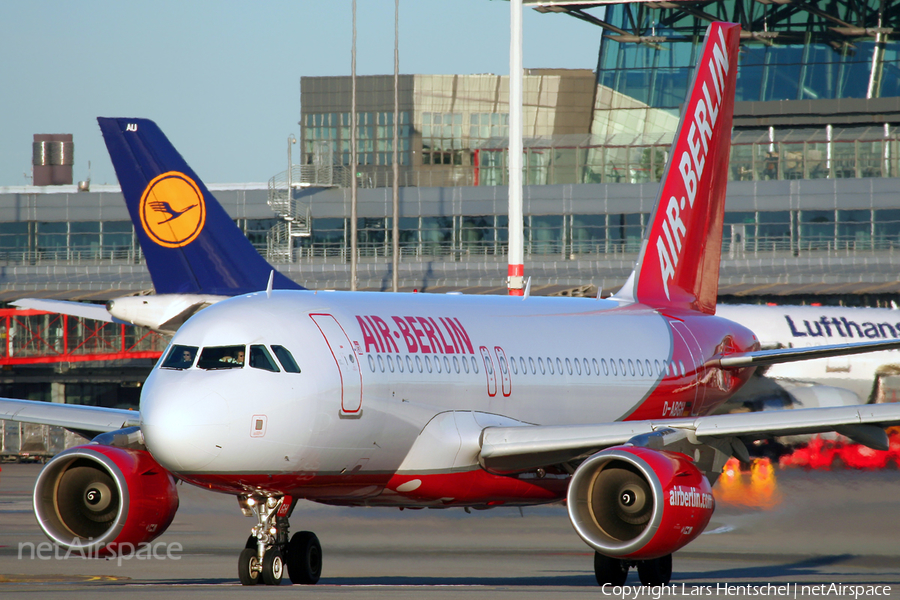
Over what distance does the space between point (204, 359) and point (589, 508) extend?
467 centimetres

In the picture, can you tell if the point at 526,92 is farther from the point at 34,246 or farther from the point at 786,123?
the point at 34,246

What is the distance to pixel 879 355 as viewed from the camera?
37094 mm

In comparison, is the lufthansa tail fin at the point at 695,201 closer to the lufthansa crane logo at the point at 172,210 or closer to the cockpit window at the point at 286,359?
the lufthansa crane logo at the point at 172,210

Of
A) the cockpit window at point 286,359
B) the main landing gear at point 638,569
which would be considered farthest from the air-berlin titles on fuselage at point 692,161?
the cockpit window at point 286,359

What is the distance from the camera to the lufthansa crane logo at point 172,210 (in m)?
26.7

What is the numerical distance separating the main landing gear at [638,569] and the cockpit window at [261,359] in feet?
16.8

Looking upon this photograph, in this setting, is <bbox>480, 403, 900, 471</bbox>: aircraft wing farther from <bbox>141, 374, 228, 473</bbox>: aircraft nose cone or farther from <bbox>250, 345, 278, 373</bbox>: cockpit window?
<bbox>141, 374, 228, 473</bbox>: aircraft nose cone

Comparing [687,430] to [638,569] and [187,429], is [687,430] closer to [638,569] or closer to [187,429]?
[638,569]

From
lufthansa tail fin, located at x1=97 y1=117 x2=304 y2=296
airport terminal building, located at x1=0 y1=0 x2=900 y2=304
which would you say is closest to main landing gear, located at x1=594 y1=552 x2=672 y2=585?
lufthansa tail fin, located at x1=97 y1=117 x2=304 y2=296

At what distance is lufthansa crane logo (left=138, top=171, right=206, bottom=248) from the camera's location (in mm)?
26734

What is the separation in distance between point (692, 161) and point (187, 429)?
570 inches

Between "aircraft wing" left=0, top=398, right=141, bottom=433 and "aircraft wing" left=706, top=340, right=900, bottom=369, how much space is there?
35.7 feet

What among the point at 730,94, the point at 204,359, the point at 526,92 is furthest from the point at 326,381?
the point at 526,92

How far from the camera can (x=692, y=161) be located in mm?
24797
